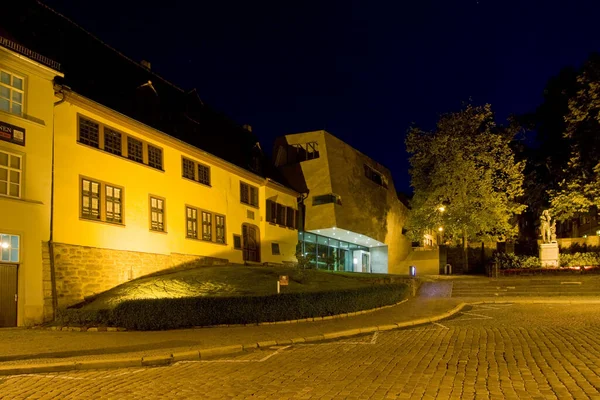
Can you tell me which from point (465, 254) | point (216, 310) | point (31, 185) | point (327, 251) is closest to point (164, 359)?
point (216, 310)

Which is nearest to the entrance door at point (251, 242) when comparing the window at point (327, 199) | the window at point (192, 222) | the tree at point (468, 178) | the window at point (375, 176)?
the window at point (192, 222)

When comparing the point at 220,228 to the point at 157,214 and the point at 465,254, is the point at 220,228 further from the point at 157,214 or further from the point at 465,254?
the point at 465,254

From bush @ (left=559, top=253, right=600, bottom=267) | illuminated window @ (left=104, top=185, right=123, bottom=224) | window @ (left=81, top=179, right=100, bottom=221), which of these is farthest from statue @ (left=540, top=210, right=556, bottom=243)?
window @ (left=81, top=179, right=100, bottom=221)

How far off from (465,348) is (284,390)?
512 cm

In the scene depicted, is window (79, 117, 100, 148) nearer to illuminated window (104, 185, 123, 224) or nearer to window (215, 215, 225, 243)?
illuminated window (104, 185, 123, 224)

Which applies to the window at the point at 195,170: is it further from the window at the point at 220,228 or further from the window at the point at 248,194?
the window at the point at 248,194

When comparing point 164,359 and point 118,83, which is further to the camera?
point 118,83

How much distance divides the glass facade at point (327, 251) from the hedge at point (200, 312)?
17.7 meters

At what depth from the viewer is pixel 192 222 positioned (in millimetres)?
26969

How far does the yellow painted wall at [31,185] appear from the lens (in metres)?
17.4

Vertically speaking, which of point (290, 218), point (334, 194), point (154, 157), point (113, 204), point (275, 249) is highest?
point (154, 157)

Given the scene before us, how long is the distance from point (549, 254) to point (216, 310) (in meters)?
26.3

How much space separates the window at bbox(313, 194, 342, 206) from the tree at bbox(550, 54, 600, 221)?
1448 centimetres

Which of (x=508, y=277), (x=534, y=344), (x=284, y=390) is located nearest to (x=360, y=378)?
(x=284, y=390)
